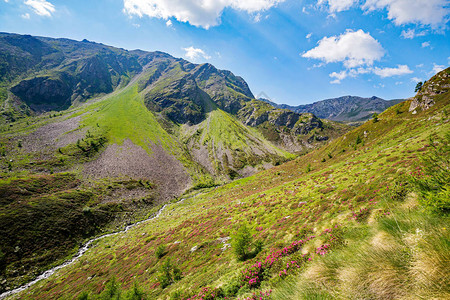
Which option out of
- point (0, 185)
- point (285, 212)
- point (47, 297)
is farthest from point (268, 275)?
point (0, 185)

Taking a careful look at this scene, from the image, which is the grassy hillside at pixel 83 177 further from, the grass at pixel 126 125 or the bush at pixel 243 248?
the bush at pixel 243 248

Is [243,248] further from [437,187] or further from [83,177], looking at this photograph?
[83,177]

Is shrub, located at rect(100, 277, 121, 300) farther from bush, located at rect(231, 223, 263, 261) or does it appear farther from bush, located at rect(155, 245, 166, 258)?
bush, located at rect(231, 223, 263, 261)

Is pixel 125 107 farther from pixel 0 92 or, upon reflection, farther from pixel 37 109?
pixel 0 92

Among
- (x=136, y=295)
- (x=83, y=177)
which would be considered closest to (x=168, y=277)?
(x=136, y=295)

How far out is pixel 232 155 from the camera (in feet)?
522

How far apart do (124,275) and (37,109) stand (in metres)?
281

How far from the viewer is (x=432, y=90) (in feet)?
128

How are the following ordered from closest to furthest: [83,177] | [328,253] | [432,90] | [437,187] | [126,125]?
[437,187], [328,253], [432,90], [83,177], [126,125]

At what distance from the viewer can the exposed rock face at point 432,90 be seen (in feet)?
121

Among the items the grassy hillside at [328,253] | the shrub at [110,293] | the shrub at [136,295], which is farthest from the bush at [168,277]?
the shrub at [110,293]

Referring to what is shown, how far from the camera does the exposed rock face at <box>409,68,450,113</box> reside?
1456 inches

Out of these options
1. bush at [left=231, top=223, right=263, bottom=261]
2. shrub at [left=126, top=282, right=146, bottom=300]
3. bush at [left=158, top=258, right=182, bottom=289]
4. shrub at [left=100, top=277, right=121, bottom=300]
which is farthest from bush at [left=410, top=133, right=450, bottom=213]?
shrub at [left=100, top=277, right=121, bottom=300]

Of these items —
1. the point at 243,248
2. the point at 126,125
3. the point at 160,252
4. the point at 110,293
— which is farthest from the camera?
the point at 126,125
